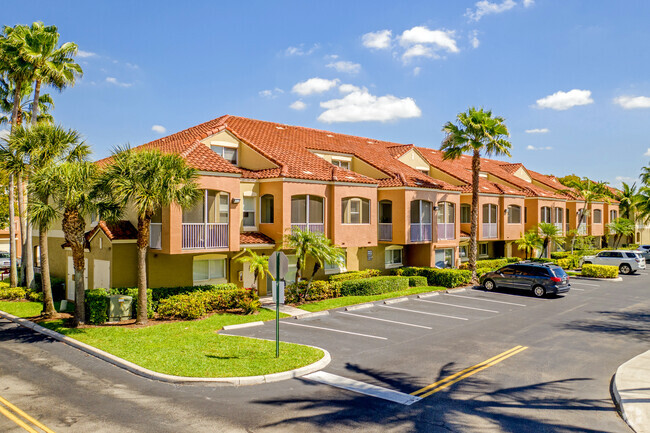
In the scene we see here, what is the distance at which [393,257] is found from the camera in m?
31.6

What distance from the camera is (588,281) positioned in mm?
33500

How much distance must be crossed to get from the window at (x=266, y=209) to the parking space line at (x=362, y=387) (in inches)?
533

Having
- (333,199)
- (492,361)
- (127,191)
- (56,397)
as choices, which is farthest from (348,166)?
(56,397)

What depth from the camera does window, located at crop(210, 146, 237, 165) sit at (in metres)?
26.2

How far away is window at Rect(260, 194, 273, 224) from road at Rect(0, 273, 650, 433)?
24.4ft

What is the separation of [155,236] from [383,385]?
1288cm

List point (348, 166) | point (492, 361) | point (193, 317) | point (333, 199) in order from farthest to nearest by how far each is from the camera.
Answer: point (348, 166) < point (333, 199) < point (193, 317) < point (492, 361)

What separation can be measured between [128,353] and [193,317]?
17.1 feet

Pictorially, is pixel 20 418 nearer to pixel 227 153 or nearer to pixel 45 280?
pixel 45 280

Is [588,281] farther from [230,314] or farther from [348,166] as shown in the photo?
[230,314]

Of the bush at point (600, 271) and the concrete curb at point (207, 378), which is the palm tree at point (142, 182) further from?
the bush at point (600, 271)

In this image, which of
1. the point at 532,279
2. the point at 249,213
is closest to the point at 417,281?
the point at 532,279

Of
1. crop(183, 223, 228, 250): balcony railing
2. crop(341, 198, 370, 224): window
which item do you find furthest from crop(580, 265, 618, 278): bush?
crop(183, 223, 228, 250): balcony railing

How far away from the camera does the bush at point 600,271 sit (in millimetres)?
34469
